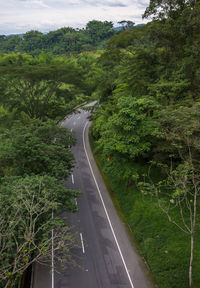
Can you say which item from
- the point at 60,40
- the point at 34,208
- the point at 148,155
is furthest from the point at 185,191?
the point at 60,40

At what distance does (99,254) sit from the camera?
14.0 m

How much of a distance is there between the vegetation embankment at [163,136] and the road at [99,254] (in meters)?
0.98

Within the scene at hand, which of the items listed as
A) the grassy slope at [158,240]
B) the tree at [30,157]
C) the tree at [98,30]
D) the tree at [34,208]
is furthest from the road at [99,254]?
the tree at [98,30]

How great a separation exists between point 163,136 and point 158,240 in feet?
22.4

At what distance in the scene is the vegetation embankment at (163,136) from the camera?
13422mm

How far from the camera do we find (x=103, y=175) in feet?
75.6

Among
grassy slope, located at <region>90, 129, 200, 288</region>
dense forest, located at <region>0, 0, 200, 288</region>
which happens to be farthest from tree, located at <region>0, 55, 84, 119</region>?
grassy slope, located at <region>90, 129, 200, 288</region>

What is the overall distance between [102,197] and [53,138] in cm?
673

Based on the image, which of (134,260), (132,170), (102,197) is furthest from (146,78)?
(134,260)

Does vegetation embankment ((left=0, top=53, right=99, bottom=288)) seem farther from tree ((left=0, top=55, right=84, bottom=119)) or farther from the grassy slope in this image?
the grassy slope

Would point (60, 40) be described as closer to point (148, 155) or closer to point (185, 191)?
point (148, 155)

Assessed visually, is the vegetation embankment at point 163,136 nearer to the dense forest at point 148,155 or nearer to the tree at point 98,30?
the dense forest at point 148,155

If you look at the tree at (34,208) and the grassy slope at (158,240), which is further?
the grassy slope at (158,240)

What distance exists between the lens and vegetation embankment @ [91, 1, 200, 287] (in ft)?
44.0
